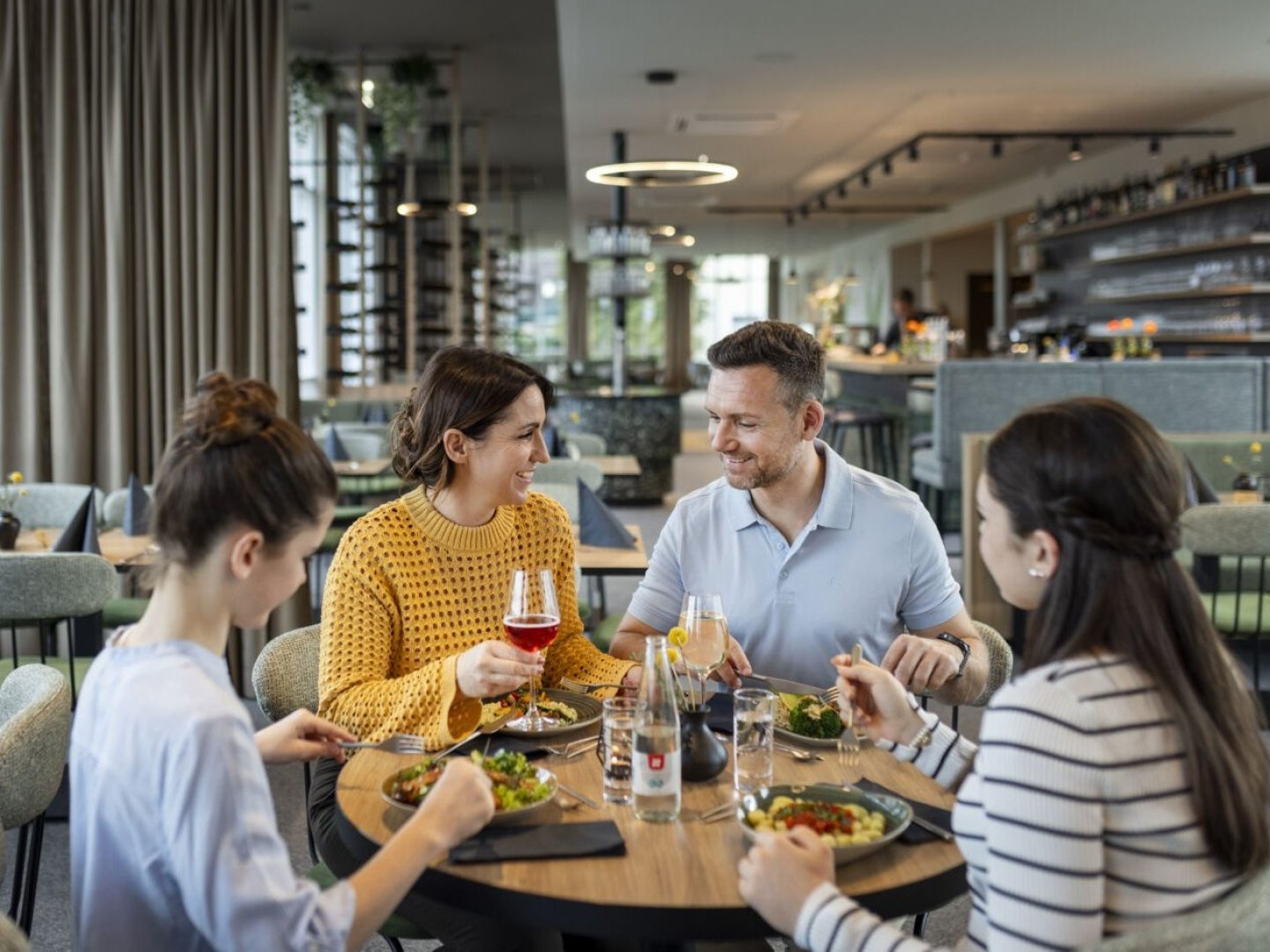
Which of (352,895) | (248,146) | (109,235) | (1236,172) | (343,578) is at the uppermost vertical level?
(1236,172)

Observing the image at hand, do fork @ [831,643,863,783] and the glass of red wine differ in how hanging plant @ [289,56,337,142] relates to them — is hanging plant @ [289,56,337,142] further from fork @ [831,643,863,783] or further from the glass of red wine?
fork @ [831,643,863,783]

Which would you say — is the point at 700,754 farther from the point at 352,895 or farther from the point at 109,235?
the point at 109,235

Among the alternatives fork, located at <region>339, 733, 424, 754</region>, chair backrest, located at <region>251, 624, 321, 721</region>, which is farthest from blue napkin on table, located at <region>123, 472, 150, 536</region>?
fork, located at <region>339, 733, 424, 754</region>

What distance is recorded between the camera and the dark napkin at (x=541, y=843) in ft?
4.84

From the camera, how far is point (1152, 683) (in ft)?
4.10

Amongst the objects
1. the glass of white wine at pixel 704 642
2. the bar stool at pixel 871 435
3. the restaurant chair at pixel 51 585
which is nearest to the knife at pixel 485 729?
the glass of white wine at pixel 704 642

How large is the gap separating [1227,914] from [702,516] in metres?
1.43

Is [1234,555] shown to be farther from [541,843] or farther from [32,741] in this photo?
[32,741]

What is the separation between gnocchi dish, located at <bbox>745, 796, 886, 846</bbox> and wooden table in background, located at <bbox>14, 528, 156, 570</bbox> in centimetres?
256

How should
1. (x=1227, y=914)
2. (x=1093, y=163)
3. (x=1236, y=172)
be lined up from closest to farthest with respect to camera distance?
(x=1227, y=914) < (x=1236, y=172) < (x=1093, y=163)

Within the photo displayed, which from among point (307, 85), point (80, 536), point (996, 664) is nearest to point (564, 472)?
point (80, 536)

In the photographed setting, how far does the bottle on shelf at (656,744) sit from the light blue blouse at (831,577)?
0.81 meters

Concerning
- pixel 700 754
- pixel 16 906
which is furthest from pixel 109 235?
pixel 700 754

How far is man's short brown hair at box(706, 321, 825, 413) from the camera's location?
7.92ft
